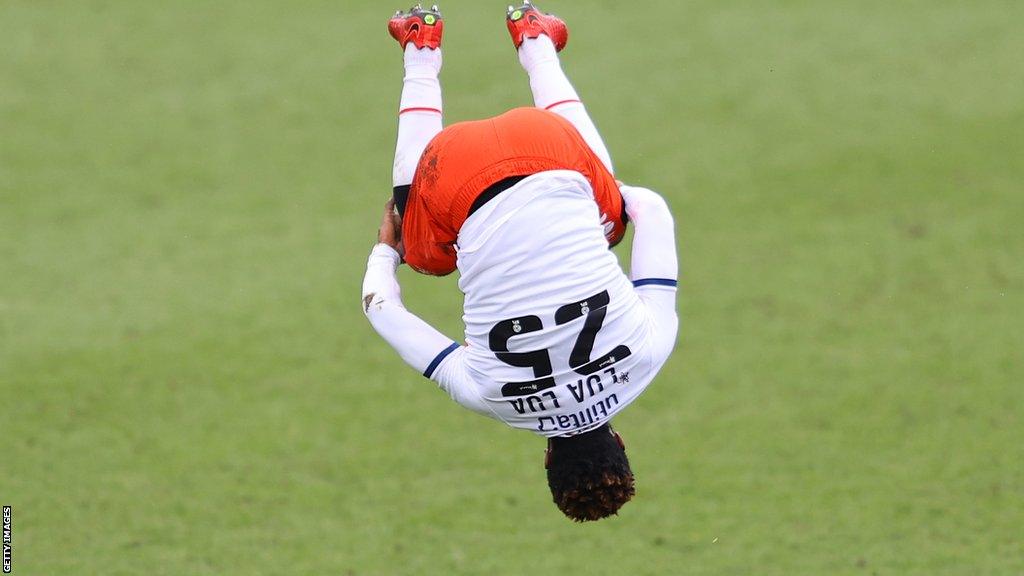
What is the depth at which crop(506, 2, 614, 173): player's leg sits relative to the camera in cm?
535

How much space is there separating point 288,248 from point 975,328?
16.6ft

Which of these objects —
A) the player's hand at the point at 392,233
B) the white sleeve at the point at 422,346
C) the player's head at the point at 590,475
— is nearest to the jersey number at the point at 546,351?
the white sleeve at the point at 422,346

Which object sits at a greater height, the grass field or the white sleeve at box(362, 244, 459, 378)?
the white sleeve at box(362, 244, 459, 378)

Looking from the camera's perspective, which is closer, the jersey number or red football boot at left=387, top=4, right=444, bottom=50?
the jersey number

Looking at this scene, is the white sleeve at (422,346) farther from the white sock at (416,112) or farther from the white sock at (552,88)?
the white sock at (552,88)

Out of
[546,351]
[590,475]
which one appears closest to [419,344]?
[546,351]

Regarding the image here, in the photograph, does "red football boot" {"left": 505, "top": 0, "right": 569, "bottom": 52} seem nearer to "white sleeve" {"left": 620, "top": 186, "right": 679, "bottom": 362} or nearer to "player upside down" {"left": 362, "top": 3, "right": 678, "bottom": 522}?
"player upside down" {"left": 362, "top": 3, "right": 678, "bottom": 522}

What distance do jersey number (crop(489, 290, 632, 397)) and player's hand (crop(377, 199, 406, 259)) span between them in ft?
2.45

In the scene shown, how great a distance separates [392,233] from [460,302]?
13.2ft

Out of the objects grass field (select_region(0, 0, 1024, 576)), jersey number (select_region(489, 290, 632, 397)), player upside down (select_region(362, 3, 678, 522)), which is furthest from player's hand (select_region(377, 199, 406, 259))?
grass field (select_region(0, 0, 1024, 576))

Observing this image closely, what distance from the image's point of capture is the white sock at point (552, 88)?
5.29 meters

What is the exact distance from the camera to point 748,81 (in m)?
11.4

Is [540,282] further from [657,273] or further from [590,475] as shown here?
[590,475]

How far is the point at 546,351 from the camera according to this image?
4.56 metres
